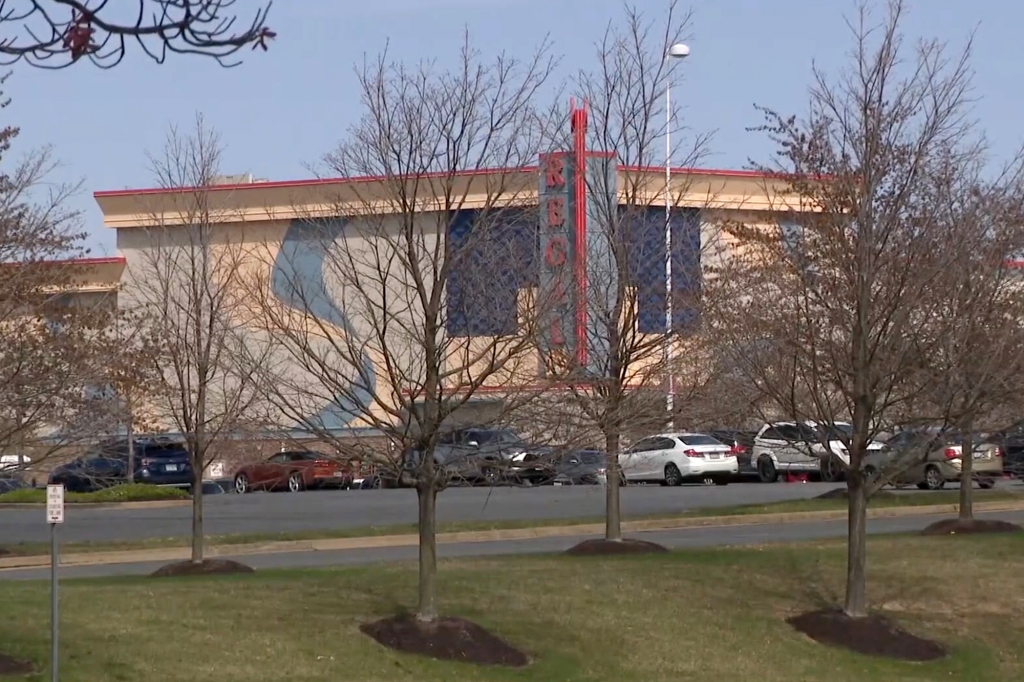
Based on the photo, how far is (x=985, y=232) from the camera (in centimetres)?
1580

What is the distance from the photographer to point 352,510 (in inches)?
1172

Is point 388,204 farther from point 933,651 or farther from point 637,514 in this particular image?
point 637,514

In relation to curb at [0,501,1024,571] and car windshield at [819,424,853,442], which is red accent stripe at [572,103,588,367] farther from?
curb at [0,501,1024,571]

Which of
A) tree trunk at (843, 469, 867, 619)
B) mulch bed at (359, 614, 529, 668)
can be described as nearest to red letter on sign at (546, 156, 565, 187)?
tree trunk at (843, 469, 867, 619)

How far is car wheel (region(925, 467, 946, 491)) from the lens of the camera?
32.7 m

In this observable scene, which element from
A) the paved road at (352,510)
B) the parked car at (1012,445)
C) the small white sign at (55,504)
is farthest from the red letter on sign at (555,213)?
the paved road at (352,510)

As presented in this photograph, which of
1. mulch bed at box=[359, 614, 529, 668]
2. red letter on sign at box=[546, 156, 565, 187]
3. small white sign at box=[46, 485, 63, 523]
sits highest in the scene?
red letter on sign at box=[546, 156, 565, 187]

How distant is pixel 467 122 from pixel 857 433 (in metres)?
4.83

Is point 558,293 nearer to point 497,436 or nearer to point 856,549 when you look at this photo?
point 497,436

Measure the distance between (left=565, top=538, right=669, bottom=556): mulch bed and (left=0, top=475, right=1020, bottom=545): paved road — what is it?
677 cm

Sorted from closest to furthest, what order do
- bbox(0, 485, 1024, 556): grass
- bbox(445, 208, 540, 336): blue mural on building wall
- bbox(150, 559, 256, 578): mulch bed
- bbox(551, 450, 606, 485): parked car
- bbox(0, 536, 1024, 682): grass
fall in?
bbox(0, 536, 1024, 682): grass < bbox(551, 450, 606, 485): parked car < bbox(445, 208, 540, 336): blue mural on building wall < bbox(150, 559, 256, 578): mulch bed < bbox(0, 485, 1024, 556): grass

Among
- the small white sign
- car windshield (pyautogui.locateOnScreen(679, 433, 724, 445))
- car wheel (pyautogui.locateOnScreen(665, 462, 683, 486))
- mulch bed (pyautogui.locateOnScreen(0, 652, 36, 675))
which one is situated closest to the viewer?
the small white sign

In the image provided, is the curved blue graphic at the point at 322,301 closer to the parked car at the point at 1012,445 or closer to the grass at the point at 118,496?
the parked car at the point at 1012,445

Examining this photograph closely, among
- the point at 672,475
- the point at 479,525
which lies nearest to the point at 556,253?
the point at 479,525
